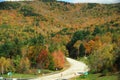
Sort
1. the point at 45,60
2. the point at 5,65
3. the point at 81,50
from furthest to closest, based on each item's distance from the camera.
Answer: the point at 81,50, the point at 45,60, the point at 5,65

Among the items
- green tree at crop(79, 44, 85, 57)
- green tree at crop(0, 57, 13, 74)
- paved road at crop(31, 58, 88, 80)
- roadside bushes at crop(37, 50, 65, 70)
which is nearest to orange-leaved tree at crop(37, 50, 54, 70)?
roadside bushes at crop(37, 50, 65, 70)

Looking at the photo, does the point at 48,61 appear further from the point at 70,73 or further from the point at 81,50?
the point at 81,50

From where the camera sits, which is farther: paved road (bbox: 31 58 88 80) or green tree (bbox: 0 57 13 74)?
green tree (bbox: 0 57 13 74)

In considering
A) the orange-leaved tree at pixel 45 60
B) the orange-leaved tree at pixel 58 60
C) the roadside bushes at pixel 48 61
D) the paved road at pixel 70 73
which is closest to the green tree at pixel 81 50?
the paved road at pixel 70 73

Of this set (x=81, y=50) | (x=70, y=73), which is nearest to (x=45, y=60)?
(x=70, y=73)

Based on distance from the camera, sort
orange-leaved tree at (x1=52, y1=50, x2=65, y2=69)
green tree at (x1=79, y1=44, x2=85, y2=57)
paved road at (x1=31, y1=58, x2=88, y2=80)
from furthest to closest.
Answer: green tree at (x1=79, y1=44, x2=85, y2=57)
orange-leaved tree at (x1=52, y1=50, x2=65, y2=69)
paved road at (x1=31, y1=58, x2=88, y2=80)

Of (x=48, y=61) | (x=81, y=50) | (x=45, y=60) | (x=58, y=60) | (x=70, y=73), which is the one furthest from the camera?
(x=81, y=50)

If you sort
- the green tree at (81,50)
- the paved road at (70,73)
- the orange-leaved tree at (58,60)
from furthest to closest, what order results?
1. the green tree at (81,50)
2. the orange-leaved tree at (58,60)
3. the paved road at (70,73)

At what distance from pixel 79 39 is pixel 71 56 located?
808 centimetres

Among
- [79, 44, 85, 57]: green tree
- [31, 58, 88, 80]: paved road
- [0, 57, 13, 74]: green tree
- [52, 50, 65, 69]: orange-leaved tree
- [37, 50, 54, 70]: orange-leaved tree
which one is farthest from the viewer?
[79, 44, 85, 57]: green tree

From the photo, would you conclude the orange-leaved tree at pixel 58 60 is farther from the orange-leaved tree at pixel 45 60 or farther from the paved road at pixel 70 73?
the paved road at pixel 70 73

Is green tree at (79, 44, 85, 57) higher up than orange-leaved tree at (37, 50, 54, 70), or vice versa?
green tree at (79, 44, 85, 57)

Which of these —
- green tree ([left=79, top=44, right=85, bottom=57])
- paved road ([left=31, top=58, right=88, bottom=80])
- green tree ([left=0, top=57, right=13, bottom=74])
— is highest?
green tree ([left=79, top=44, right=85, bottom=57])

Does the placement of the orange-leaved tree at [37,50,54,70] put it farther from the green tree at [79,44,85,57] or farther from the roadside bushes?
the green tree at [79,44,85,57]
